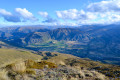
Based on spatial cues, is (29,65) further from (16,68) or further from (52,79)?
(52,79)

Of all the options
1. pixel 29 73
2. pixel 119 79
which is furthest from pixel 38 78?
pixel 119 79

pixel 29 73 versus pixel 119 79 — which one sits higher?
pixel 29 73

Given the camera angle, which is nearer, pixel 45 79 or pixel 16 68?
pixel 45 79

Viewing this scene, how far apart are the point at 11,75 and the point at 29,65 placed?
5614mm

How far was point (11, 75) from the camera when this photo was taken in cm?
1082

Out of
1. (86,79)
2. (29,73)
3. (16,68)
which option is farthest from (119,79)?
(16,68)

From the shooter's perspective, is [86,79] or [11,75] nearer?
[11,75]

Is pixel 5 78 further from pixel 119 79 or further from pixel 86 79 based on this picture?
pixel 119 79

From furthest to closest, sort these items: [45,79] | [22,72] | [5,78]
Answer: [22,72] < [45,79] < [5,78]

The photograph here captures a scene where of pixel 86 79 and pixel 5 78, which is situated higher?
pixel 5 78

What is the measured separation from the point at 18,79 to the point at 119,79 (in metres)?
11.0

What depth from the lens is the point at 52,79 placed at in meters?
10.9

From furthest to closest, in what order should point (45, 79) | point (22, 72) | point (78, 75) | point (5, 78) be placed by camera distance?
point (78, 75) → point (22, 72) → point (45, 79) → point (5, 78)

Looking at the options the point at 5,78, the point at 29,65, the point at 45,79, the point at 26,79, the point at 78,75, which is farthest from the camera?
the point at 29,65
